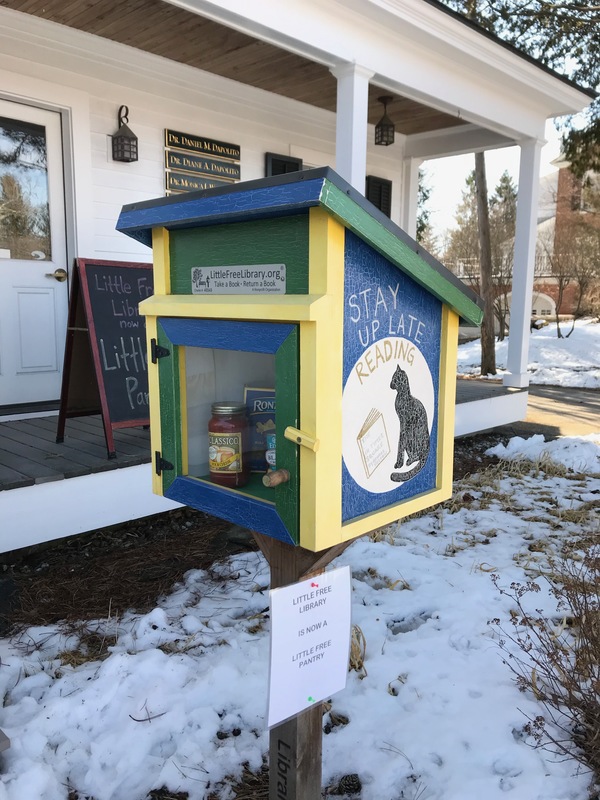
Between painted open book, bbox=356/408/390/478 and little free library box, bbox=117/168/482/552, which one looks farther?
painted open book, bbox=356/408/390/478

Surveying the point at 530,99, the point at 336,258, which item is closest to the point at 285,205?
the point at 336,258

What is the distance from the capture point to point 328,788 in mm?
1859

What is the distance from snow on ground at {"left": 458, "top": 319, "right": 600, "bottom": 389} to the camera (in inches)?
487

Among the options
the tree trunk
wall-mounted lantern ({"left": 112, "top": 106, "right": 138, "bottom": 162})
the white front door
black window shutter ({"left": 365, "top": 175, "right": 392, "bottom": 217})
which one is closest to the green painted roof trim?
the white front door

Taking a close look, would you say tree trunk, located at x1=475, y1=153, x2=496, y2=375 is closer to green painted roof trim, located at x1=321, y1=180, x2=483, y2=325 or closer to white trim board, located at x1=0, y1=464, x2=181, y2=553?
white trim board, located at x1=0, y1=464, x2=181, y2=553

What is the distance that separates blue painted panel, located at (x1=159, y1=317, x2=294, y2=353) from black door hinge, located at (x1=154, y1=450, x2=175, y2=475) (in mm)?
272

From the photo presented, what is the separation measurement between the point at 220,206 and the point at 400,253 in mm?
336

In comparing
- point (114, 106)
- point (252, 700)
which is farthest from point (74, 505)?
point (114, 106)

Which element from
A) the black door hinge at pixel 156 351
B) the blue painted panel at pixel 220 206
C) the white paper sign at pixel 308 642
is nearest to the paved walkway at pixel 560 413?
the white paper sign at pixel 308 642

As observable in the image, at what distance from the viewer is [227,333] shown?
1.27m

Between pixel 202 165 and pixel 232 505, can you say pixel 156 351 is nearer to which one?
pixel 232 505

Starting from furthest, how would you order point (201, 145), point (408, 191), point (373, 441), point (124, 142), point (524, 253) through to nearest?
point (408, 191)
point (524, 253)
point (201, 145)
point (124, 142)
point (373, 441)

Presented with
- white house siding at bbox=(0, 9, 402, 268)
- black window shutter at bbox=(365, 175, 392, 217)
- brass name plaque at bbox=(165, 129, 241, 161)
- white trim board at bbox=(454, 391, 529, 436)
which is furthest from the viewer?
black window shutter at bbox=(365, 175, 392, 217)

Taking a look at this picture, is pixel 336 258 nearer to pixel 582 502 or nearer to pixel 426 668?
pixel 426 668
